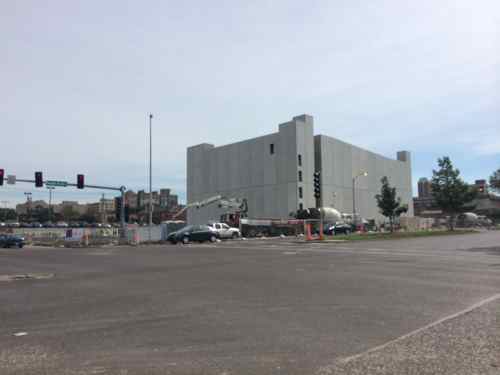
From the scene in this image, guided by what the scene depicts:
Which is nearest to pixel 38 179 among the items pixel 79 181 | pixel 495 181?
pixel 79 181

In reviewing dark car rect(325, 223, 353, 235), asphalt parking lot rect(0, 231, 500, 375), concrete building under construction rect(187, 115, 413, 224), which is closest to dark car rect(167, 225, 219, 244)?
dark car rect(325, 223, 353, 235)

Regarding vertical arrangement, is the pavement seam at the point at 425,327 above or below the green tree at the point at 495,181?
below

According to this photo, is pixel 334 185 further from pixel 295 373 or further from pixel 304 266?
pixel 295 373

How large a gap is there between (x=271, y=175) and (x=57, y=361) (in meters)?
68.9

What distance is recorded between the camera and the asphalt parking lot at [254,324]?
488cm

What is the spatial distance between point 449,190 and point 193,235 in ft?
122

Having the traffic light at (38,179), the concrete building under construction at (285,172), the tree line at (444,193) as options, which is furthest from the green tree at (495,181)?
the traffic light at (38,179)

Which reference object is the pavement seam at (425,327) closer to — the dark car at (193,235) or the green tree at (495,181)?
the dark car at (193,235)

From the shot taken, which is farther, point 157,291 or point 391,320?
point 157,291

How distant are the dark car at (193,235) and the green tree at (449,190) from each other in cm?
3477

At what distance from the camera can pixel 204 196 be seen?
8719 cm

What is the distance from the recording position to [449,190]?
2234 inches

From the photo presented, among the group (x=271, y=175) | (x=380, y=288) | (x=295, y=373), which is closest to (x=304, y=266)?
(x=380, y=288)

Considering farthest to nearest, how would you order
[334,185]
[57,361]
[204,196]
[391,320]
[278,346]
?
[204,196], [334,185], [391,320], [278,346], [57,361]
